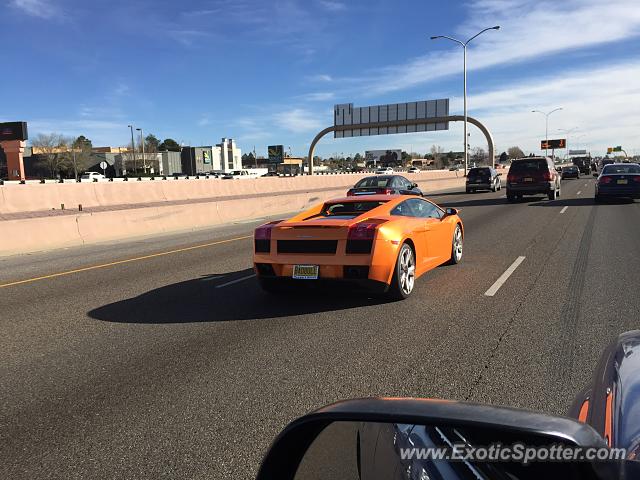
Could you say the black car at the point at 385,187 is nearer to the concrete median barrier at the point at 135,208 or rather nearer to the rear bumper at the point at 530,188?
the concrete median barrier at the point at 135,208

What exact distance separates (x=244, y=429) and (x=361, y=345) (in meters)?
1.90

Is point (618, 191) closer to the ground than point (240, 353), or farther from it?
farther from it

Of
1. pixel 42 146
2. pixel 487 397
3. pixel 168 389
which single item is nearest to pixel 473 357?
pixel 487 397

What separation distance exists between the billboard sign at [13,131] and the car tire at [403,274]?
272ft

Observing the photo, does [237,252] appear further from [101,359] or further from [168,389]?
[168,389]

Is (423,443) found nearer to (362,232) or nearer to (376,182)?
(362,232)

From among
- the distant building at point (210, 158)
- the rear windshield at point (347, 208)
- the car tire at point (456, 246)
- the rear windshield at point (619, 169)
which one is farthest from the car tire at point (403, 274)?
the distant building at point (210, 158)

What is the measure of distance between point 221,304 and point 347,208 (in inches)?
101

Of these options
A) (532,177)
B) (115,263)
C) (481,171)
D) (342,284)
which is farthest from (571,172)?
(342,284)

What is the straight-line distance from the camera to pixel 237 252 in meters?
12.0

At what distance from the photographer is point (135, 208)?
65.8 feet

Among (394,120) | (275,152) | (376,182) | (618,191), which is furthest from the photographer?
(275,152)

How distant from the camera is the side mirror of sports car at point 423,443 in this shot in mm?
1375

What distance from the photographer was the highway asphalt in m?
3.41
